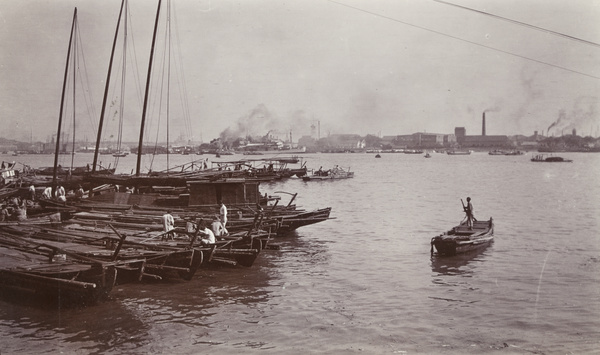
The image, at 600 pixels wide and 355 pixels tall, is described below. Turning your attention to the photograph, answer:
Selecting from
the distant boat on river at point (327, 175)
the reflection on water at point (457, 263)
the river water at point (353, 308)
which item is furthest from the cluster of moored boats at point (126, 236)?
the distant boat on river at point (327, 175)

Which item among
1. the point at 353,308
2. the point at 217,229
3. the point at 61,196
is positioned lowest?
the point at 353,308

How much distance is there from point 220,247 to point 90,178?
1581cm

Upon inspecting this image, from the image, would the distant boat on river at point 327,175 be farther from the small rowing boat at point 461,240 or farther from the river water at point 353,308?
the small rowing boat at point 461,240

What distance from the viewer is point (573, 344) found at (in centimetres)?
1521

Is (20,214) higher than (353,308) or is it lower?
higher

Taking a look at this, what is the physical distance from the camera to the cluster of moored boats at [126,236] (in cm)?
1627

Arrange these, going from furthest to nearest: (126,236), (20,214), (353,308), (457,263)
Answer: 1. (20,214)
2. (457,263)
3. (353,308)
4. (126,236)

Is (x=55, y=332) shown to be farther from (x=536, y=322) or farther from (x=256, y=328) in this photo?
(x=536, y=322)

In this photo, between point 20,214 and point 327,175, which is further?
point 327,175

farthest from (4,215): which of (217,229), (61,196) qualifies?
(217,229)

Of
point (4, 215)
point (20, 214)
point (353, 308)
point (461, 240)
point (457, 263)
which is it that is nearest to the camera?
point (353, 308)

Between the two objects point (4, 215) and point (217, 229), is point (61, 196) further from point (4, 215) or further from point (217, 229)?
point (217, 229)

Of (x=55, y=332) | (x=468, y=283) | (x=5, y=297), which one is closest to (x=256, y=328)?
(x=55, y=332)

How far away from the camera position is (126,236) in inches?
693
